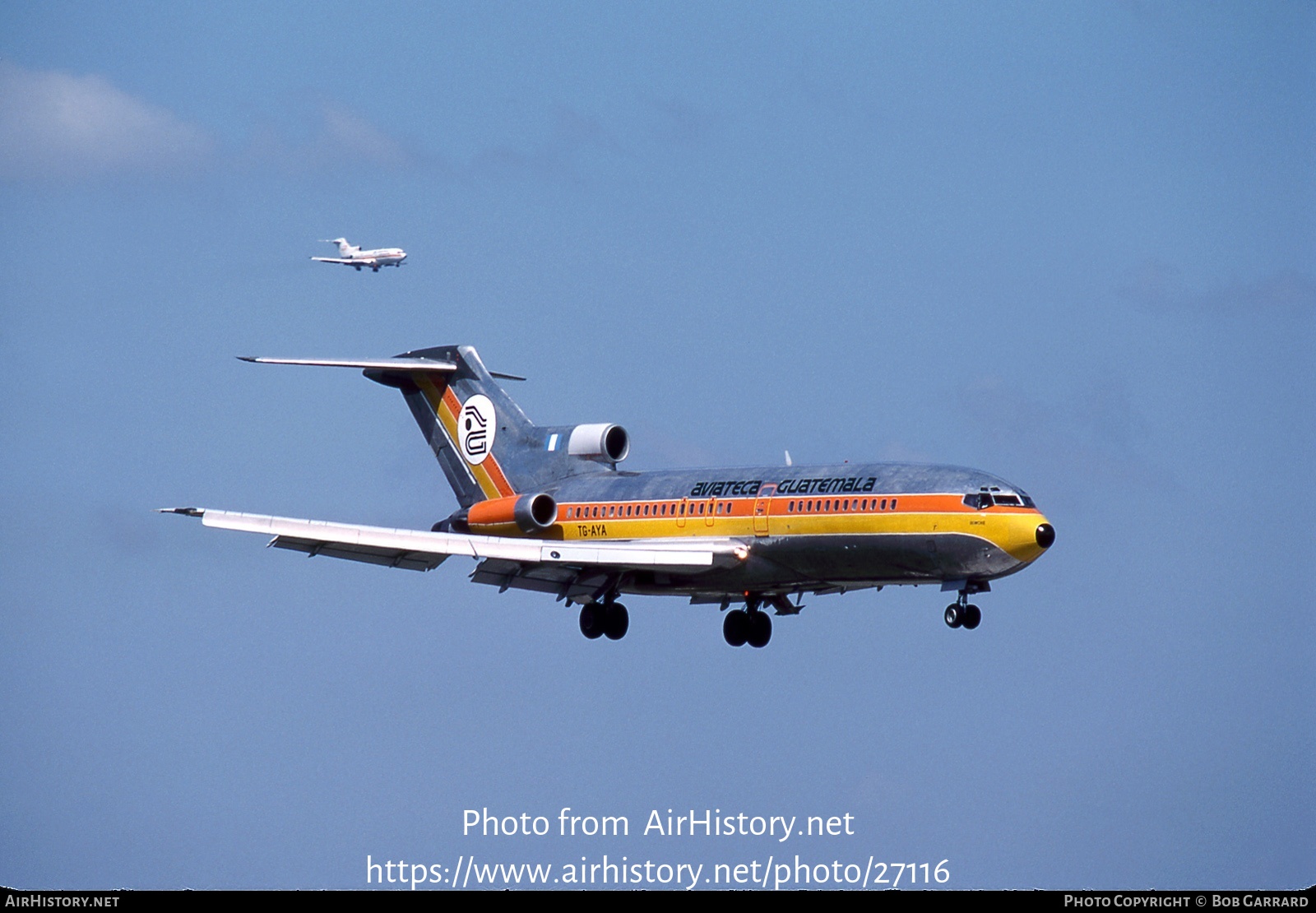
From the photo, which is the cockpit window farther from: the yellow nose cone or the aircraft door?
the aircraft door

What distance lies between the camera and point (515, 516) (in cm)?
5888

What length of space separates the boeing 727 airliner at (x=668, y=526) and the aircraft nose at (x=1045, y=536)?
56 millimetres

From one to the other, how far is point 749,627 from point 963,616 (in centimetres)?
852

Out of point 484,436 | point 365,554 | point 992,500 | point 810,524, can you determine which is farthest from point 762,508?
point 484,436

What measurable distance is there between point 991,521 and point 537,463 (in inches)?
618

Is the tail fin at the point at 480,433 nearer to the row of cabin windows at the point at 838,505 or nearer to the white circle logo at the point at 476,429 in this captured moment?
the white circle logo at the point at 476,429

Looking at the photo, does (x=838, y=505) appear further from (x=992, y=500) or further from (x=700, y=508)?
(x=700, y=508)

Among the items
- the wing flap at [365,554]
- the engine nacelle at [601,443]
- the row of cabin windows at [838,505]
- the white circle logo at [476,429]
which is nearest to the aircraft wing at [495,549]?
the wing flap at [365,554]

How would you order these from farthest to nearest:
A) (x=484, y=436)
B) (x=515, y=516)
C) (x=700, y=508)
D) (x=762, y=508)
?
(x=484, y=436) < (x=515, y=516) < (x=700, y=508) < (x=762, y=508)

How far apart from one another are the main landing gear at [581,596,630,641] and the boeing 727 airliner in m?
0.04

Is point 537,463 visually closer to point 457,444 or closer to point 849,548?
point 457,444

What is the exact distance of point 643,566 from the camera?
55.4 metres
